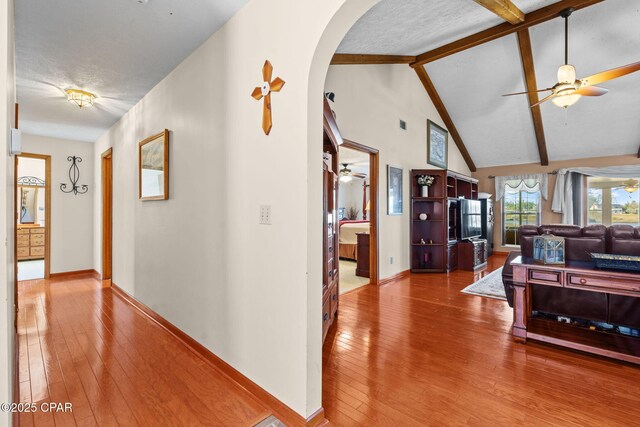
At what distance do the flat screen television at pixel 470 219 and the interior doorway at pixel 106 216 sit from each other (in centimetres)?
609

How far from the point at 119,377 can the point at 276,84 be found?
216 centimetres

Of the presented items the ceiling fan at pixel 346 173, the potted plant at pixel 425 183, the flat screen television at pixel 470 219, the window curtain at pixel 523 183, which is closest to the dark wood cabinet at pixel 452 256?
the flat screen television at pixel 470 219

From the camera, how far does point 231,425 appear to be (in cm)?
159

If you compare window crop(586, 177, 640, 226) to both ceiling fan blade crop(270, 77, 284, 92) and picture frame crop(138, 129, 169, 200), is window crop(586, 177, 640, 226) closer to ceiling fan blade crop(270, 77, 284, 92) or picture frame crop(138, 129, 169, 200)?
ceiling fan blade crop(270, 77, 284, 92)

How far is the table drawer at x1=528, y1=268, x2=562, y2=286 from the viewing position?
92.6 inches

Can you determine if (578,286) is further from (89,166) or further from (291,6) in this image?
(89,166)

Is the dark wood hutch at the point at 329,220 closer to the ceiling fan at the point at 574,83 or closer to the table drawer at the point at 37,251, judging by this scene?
the ceiling fan at the point at 574,83

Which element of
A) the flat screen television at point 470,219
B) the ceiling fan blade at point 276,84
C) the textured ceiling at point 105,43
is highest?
the textured ceiling at point 105,43

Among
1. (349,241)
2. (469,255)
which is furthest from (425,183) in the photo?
(349,241)

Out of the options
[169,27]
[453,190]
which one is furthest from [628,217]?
[169,27]

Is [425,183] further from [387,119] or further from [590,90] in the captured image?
[590,90]

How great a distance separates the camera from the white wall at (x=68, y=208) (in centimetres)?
510

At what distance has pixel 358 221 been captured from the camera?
7559 mm

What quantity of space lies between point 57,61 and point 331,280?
3.05 metres
